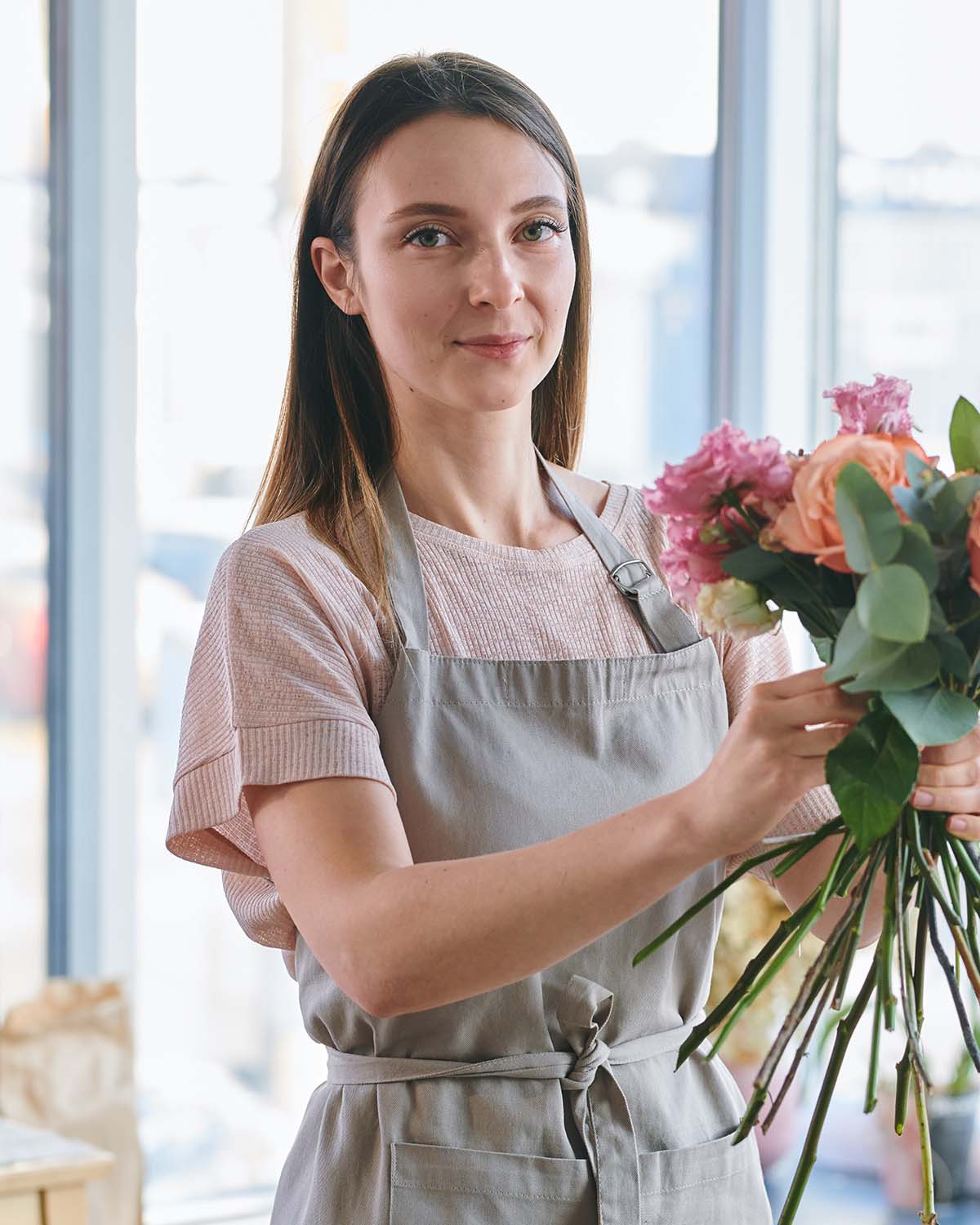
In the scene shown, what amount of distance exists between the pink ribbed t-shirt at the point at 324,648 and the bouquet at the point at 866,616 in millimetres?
319

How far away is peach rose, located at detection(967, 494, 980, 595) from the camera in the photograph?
3.39 feet

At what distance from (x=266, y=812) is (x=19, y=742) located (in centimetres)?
173

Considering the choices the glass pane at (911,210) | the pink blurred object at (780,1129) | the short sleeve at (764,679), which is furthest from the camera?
the glass pane at (911,210)

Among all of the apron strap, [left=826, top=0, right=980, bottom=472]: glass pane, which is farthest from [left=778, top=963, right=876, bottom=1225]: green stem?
[left=826, top=0, right=980, bottom=472]: glass pane

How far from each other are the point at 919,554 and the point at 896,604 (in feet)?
0.16

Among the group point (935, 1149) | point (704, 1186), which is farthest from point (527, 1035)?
point (935, 1149)

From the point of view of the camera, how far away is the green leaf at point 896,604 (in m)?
0.99

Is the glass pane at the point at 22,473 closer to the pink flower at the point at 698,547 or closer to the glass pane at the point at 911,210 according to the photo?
the glass pane at the point at 911,210

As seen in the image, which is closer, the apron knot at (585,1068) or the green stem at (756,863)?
the green stem at (756,863)

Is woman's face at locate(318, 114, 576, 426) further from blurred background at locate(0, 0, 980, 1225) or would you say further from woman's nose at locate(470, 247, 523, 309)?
blurred background at locate(0, 0, 980, 1225)

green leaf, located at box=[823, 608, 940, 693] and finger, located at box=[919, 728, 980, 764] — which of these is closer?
green leaf, located at box=[823, 608, 940, 693]

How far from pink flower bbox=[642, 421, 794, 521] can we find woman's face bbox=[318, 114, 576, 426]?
35 cm

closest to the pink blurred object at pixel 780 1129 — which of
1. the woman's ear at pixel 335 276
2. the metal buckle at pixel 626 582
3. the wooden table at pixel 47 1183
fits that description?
the wooden table at pixel 47 1183

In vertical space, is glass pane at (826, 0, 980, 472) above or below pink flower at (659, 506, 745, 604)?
above
